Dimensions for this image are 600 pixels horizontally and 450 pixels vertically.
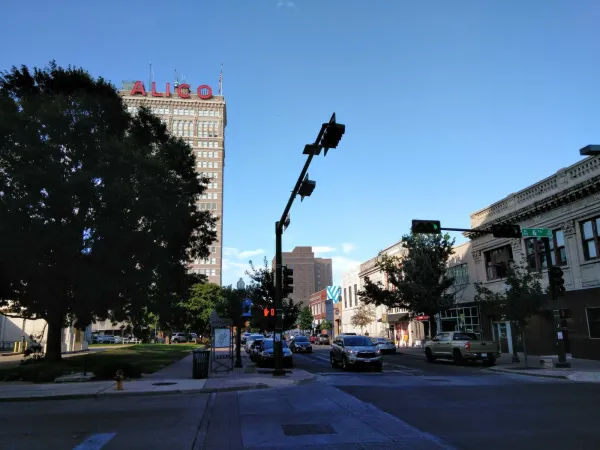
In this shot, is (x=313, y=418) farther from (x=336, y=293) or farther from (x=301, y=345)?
(x=336, y=293)

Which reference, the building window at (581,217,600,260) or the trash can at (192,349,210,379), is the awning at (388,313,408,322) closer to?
the building window at (581,217,600,260)

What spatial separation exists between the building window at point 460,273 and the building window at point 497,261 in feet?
11.0

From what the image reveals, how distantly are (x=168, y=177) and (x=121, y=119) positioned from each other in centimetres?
503

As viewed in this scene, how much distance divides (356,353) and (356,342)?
4.44 ft

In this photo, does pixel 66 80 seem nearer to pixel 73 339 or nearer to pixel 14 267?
pixel 14 267

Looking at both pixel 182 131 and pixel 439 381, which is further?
pixel 182 131

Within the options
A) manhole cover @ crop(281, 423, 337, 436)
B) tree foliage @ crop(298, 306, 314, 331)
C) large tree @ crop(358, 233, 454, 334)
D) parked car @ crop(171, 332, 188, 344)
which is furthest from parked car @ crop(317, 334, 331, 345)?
manhole cover @ crop(281, 423, 337, 436)

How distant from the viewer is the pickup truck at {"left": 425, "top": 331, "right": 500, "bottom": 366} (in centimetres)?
2522

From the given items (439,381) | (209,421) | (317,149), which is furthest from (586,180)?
(209,421)

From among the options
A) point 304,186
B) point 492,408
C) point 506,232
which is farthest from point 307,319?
point 492,408

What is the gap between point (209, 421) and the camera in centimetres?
995

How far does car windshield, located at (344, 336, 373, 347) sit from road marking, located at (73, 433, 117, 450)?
54.8ft

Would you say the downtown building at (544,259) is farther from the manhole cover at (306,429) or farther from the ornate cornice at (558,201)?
the manhole cover at (306,429)

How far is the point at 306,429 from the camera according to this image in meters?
8.89
